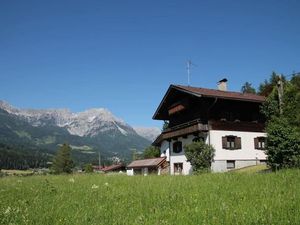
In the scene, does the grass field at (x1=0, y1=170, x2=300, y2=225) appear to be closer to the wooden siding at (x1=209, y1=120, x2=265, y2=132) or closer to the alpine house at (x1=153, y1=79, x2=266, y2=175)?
the alpine house at (x1=153, y1=79, x2=266, y2=175)

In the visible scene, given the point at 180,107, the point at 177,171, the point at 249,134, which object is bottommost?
the point at 177,171

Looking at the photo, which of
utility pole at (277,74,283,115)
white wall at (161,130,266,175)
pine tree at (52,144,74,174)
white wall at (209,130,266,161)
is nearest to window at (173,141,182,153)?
white wall at (161,130,266,175)

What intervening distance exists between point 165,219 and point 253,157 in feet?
115

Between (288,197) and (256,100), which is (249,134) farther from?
(288,197)

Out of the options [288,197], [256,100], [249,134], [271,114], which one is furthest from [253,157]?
[288,197]

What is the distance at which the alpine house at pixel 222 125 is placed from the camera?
124 feet

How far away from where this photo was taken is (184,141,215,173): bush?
119ft

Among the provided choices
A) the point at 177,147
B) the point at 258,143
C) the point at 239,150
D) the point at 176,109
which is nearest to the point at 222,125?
the point at 239,150

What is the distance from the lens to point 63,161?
99.9 meters

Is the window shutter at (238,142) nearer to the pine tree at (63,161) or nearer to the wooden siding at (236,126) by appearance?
the wooden siding at (236,126)

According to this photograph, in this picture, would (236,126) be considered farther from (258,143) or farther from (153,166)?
(153,166)

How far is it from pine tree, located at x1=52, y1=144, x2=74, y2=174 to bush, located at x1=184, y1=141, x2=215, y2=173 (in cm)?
6650

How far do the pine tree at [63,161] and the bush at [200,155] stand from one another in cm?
6650

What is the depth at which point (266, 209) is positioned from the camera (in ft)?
22.1
